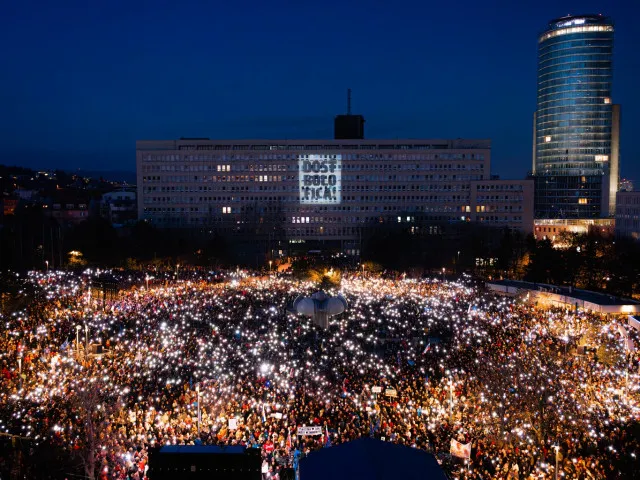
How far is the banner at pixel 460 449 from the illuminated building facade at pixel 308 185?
5957 centimetres

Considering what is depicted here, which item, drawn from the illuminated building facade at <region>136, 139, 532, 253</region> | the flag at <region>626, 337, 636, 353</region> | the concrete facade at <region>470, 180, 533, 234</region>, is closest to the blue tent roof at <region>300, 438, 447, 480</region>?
the flag at <region>626, 337, 636, 353</region>

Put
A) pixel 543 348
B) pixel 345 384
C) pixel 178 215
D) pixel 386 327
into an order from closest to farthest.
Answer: pixel 345 384 < pixel 543 348 < pixel 386 327 < pixel 178 215

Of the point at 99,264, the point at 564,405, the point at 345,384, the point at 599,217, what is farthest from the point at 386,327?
the point at 599,217

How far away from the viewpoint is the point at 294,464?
12.8m

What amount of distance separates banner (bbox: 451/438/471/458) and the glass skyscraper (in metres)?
96.9

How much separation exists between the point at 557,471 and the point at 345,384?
6.83m

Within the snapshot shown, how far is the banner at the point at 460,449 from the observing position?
12.2 m

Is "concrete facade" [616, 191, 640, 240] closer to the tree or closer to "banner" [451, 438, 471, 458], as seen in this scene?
"banner" [451, 438, 471, 458]

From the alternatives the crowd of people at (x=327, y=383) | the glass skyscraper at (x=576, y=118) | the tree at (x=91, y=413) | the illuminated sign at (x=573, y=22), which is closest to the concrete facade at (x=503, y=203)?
the glass skyscraper at (x=576, y=118)

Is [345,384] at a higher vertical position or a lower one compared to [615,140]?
lower

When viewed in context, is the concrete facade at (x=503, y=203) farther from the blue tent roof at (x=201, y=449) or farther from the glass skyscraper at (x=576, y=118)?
the blue tent roof at (x=201, y=449)

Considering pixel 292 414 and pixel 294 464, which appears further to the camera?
pixel 292 414

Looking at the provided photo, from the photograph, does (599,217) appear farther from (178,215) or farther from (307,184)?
(178,215)

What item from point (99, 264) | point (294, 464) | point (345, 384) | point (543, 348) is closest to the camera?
point (294, 464)
